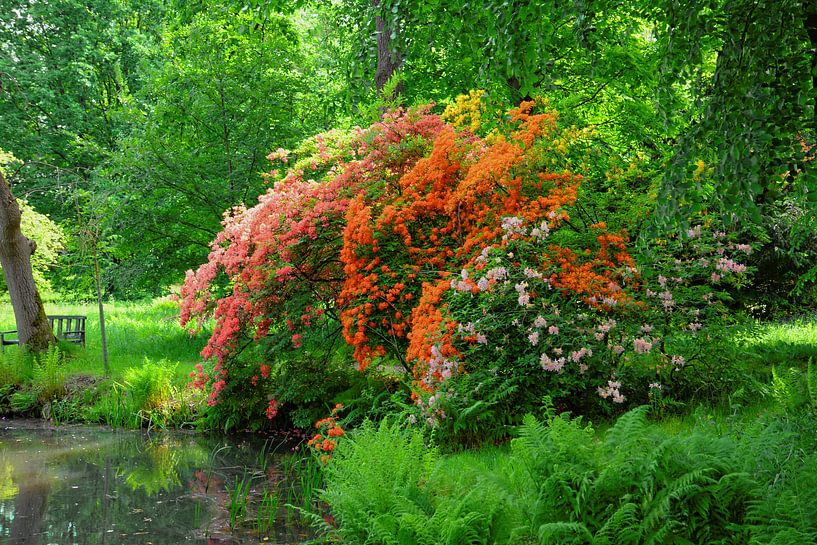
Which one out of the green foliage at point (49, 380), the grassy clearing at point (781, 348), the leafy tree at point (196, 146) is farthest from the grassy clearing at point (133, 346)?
the grassy clearing at point (781, 348)

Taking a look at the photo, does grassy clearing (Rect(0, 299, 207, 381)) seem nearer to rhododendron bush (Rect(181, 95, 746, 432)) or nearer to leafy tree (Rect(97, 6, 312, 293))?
leafy tree (Rect(97, 6, 312, 293))

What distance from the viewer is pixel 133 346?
44.0ft

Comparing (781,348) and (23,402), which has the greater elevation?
(781,348)

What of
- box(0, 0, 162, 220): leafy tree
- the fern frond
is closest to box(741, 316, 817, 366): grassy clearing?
the fern frond

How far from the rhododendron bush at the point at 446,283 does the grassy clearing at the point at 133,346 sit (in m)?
2.14

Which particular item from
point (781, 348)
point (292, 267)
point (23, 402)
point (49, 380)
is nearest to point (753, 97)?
point (292, 267)

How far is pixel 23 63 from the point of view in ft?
79.7

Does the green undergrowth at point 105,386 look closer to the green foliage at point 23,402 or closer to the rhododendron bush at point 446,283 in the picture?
the green foliage at point 23,402

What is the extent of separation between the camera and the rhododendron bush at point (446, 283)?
21.1 ft

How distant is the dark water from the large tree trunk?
2.91 meters

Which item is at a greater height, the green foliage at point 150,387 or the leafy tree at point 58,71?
the leafy tree at point 58,71

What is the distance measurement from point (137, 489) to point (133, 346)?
6.33 meters

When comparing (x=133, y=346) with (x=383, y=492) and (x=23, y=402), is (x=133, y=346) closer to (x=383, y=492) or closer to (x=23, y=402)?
(x=23, y=402)

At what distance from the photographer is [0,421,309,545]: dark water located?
20.3ft
